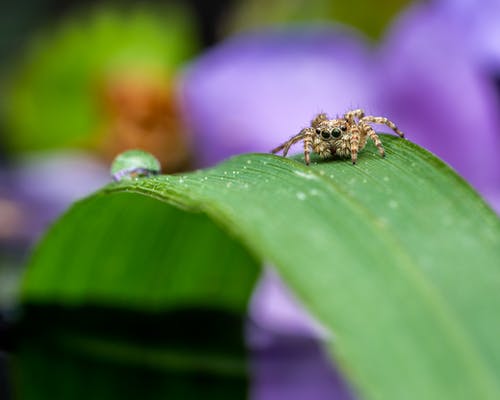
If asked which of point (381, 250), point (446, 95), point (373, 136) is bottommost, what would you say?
point (381, 250)

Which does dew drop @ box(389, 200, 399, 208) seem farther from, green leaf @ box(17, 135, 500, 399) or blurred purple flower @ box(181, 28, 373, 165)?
blurred purple flower @ box(181, 28, 373, 165)

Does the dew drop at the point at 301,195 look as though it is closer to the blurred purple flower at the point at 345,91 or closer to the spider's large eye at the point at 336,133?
the spider's large eye at the point at 336,133

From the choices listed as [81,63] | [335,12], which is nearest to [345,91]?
[335,12]

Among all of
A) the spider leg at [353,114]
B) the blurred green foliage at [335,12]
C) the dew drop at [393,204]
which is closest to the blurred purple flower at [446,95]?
the blurred green foliage at [335,12]

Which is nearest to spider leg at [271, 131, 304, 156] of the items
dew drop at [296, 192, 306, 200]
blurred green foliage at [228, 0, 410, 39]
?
dew drop at [296, 192, 306, 200]

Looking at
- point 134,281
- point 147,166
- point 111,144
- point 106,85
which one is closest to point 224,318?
point 134,281

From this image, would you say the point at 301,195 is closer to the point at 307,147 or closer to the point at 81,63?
the point at 307,147

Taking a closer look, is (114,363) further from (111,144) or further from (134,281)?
(111,144)
